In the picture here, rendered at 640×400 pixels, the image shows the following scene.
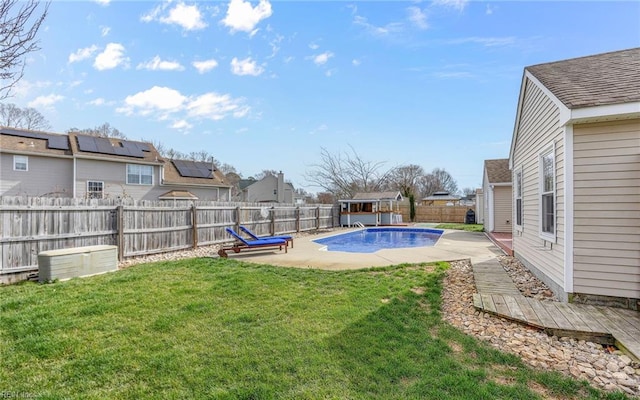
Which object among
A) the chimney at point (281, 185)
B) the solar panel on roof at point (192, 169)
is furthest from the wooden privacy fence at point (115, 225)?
the chimney at point (281, 185)

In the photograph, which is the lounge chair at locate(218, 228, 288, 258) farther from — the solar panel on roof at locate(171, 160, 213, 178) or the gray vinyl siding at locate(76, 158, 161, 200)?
the solar panel on roof at locate(171, 160, 213, 178)

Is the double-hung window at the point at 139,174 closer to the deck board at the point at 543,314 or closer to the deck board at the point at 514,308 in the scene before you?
the deck board at the point at 514,308

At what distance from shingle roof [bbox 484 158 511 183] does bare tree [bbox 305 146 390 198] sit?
15.9m

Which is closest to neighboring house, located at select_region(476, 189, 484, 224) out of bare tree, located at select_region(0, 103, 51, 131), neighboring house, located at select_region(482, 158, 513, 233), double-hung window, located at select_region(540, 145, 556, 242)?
neighboring house, located at select_region(482, 158, 513, 233)

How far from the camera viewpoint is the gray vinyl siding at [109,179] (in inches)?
720

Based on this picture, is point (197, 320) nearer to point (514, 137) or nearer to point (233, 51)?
point (514, 137)

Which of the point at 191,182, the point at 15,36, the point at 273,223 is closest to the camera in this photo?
the point at 15,36

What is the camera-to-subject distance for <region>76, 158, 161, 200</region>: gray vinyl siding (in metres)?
18.3

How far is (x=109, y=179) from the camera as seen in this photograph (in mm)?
19359

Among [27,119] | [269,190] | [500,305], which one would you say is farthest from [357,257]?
[27,119]

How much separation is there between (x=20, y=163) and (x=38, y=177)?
3.42 ft

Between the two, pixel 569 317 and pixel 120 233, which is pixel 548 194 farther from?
pixel 120 233

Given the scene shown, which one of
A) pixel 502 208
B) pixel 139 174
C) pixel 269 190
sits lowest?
pixel 502 208

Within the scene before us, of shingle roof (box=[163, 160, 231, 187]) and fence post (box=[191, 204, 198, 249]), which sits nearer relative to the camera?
fence post (box=[191, 204, 198, 249])
